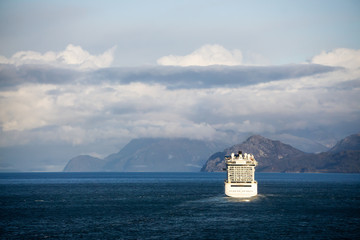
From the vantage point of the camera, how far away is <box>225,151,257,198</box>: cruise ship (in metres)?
177

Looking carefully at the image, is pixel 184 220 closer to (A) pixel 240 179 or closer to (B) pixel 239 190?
(B) pixel 239 190

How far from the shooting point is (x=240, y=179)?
597 feet

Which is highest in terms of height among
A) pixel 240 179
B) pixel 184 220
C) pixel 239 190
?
pixel 240 179

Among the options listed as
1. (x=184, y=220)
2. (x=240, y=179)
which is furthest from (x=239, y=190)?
(x=184, y=220)

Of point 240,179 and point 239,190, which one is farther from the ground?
point 240,179

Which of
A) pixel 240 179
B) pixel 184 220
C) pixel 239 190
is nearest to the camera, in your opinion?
pixel 184 220

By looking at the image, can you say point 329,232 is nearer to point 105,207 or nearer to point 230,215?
point 230,215

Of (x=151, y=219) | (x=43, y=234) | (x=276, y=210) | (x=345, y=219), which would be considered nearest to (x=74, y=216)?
(x=151, y=219)

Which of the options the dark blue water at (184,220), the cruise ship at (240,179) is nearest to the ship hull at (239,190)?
the cruise ship at (240,179)

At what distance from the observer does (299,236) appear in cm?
9531

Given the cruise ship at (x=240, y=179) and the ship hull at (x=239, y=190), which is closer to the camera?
the ship hull at (x=239, y=190)

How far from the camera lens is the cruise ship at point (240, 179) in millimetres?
176625

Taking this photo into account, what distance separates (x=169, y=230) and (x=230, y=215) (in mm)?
28329

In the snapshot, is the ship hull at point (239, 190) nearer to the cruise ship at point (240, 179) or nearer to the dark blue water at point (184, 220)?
the cruise ship at point (240, 179)
